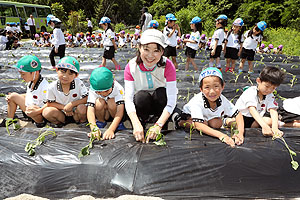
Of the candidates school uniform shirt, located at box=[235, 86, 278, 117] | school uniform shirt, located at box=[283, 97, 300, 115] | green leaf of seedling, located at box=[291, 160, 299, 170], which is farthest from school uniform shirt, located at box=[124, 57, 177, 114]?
school uniform shirt, located at box=[283, 97, 300, 115]

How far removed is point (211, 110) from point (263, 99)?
0.68 metres

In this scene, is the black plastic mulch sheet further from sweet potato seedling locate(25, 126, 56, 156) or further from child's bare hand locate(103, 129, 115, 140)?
child's bare hand locate(103, 129, 115, 140)

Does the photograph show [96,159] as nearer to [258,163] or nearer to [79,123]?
[79,123]

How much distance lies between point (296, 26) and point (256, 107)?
56.1 ft

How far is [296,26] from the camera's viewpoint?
15461mm

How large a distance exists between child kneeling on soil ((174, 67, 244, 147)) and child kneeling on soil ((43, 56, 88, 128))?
1.16 metres

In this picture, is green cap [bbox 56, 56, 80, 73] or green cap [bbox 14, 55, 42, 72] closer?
green cap [bbox 56, 56, 80, 73]

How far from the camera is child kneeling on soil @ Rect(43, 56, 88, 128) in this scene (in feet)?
7.96

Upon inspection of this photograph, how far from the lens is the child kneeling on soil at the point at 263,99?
2.17m

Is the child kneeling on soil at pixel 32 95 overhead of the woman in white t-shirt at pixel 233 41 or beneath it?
beneath

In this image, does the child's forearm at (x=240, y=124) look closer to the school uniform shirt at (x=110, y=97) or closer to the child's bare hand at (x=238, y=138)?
the child's bare hand at (x=238, y=138)

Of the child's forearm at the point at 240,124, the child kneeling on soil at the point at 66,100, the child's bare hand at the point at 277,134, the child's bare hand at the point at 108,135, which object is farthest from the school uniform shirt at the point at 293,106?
the child kneeling on soil at the point at 66,100

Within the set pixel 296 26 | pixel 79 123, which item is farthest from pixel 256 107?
pixel 296 26

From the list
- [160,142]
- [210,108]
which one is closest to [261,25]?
[210,108]
